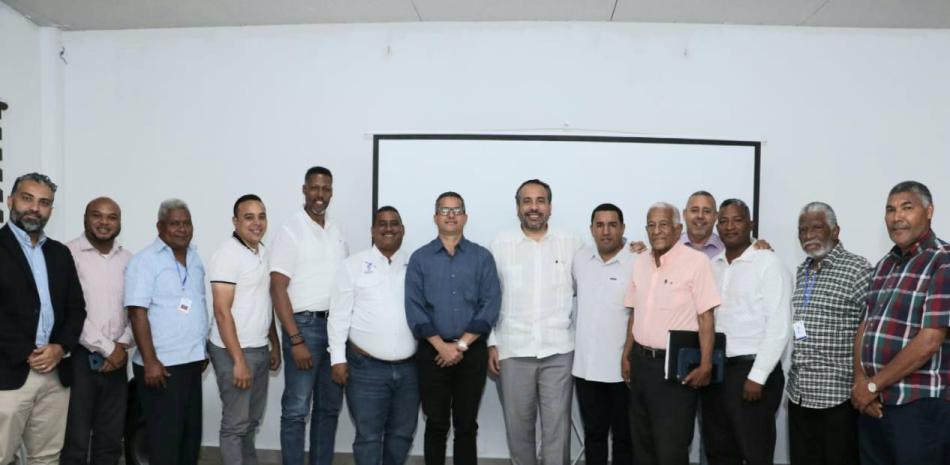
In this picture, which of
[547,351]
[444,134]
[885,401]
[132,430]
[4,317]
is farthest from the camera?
[444,134]

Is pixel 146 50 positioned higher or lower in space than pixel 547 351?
higher

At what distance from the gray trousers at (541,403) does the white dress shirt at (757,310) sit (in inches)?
33.7

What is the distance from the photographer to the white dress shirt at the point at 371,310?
3.50m

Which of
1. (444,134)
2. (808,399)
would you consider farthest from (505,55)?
(808,399)

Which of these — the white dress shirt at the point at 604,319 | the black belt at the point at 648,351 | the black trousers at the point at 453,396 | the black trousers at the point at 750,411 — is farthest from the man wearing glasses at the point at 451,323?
the black trousers at the point at 750,411

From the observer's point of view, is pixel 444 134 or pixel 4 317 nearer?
pixel 4 317

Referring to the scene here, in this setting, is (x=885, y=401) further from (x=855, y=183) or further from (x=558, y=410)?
(x=855, y=183)

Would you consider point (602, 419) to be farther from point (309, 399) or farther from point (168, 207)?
point (168, 207)

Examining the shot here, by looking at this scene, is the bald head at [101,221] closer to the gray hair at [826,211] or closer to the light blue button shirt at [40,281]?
the light blue button shirt at [40,281]

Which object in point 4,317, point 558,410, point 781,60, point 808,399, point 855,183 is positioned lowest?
point 558,410

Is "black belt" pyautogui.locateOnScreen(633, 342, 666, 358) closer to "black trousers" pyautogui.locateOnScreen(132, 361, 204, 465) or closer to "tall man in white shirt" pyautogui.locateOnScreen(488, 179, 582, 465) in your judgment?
"tall man in white shirt" pyautogui.locateOnScreen(488, 179, 582, 465)

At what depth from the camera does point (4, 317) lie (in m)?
3.01

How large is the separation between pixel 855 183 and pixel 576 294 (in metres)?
2.22

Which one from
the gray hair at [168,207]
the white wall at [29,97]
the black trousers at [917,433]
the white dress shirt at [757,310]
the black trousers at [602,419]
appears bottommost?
the black trousers at [602,419]
